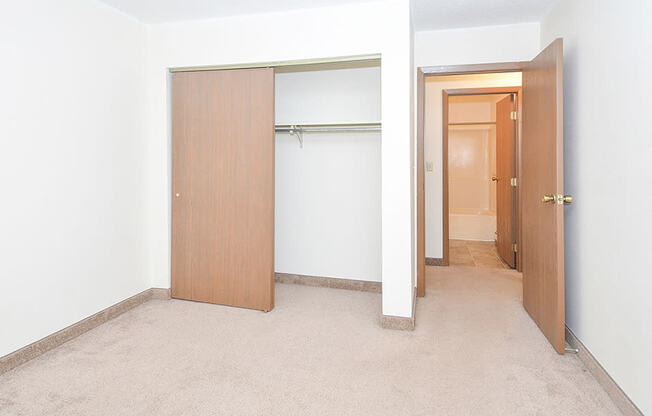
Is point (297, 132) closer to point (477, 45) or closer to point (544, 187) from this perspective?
point (477, 45)

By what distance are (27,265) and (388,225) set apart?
223cm

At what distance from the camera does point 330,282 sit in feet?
11.8

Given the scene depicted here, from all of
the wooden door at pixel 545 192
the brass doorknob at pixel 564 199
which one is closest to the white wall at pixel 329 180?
the wooden door at pixel 545 192

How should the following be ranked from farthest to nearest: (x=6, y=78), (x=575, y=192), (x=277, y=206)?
(x=277, y=206) < (x=575, y=192) < (x=6, y=78)

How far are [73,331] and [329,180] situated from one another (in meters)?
2.28

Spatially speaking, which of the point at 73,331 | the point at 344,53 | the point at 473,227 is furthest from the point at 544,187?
the point at 473,227

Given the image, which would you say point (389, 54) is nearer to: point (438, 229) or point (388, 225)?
point (388, 225)

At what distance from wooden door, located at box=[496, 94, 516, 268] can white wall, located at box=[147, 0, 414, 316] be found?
223 cm

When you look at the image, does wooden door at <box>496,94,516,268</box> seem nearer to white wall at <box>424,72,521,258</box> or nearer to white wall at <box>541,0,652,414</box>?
white wall at <box>424,72,521,258</box>

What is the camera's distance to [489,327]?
2.68 metres

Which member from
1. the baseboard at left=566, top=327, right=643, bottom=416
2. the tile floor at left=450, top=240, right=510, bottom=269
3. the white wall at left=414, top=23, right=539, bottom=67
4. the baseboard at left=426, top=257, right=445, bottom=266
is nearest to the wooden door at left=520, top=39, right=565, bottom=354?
the baseboard at left=566, top=327, right=643, bottom=416

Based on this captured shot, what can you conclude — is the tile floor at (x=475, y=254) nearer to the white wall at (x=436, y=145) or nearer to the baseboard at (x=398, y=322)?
the white wall at (x=436, y=145)

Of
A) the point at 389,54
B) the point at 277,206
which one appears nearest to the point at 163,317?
the point at 277,206

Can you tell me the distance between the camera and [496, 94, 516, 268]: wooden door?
4.42 m
